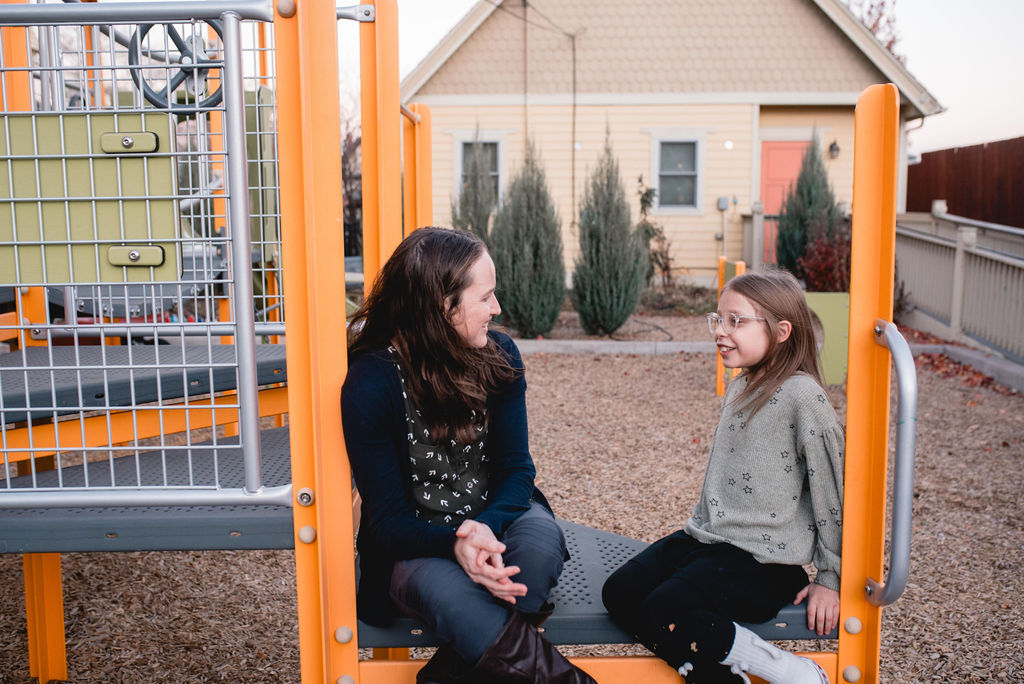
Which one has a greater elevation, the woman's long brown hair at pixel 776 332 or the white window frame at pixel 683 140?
the white window frame at pixel 683 140

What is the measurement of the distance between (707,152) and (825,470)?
1316 cm

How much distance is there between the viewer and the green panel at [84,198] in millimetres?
1648

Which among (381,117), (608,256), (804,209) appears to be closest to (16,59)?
(381,117)

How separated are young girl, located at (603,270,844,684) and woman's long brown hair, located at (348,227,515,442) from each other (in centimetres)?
54

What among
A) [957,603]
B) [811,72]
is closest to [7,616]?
[957,603]

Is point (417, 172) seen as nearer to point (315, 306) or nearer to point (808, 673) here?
point (315, 306)

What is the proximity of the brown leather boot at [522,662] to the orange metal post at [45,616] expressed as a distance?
64.4 inches

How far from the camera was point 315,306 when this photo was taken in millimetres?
1707

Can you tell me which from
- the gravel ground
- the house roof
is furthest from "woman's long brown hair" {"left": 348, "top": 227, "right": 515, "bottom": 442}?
the house roof

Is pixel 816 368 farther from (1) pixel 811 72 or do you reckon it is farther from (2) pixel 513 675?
(1) pixel 811 72

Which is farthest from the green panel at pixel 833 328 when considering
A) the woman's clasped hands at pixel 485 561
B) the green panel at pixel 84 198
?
the green panel at pixel 84 198

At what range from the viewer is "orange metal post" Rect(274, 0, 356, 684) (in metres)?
1.67

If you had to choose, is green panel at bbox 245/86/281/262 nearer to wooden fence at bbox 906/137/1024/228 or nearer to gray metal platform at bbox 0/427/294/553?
gray metal platform at bbox 0/427/294/553

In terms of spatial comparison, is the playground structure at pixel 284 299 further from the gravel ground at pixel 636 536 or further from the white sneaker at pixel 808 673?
the gravel ground at pixel 636 536
